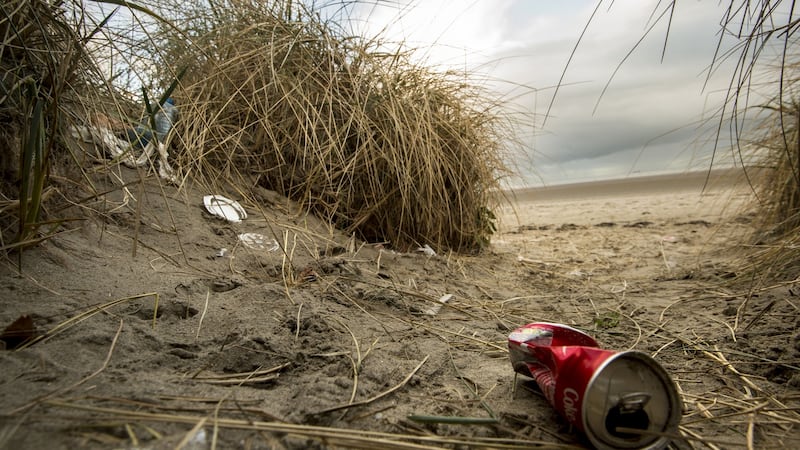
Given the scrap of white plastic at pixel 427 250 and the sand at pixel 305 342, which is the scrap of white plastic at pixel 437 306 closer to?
the sand at pixel 305 342

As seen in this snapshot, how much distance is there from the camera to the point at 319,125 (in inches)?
104

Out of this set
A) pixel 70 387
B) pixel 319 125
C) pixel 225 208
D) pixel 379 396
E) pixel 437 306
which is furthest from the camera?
pixel 319 125

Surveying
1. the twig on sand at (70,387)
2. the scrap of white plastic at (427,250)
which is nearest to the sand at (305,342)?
the twig on sand at (70,387)

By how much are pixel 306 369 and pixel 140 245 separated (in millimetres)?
951

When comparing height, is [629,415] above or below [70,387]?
below

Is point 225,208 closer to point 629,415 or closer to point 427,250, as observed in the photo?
point 427,250

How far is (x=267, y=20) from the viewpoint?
2.78 metres

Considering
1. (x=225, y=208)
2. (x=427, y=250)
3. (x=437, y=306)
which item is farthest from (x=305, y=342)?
(x=427, y=250)

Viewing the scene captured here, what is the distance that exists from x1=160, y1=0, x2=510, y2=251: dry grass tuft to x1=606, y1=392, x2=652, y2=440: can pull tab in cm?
187

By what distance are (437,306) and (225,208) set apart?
3.75ft

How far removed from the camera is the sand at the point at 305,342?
2.57 ft

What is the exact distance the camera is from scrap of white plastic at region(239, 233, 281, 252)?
6.72ft

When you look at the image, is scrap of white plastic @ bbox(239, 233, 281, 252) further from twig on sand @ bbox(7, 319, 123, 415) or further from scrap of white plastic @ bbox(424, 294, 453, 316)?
twig on sand @ bbox(7, 319, 123, 415)

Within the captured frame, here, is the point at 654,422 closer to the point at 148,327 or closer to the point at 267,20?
the point at 148,327
